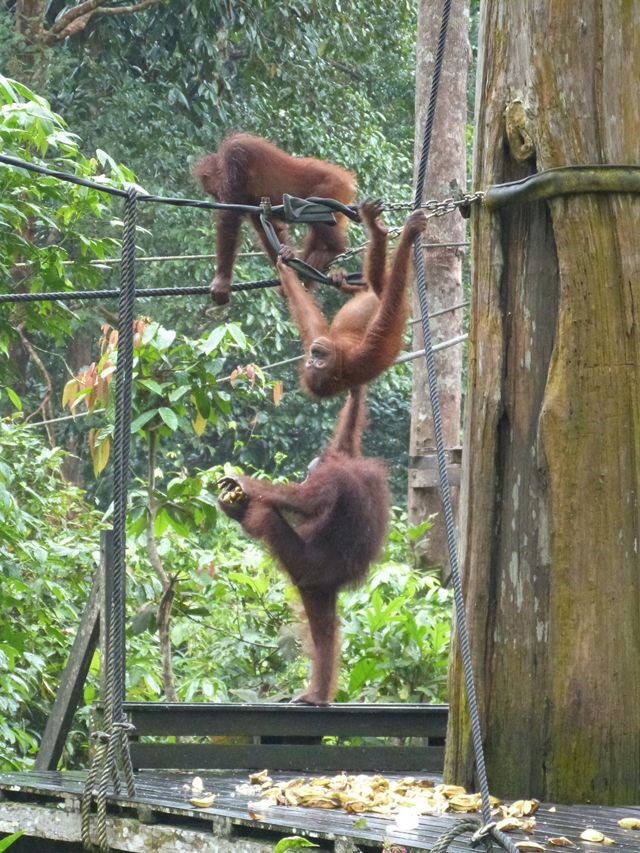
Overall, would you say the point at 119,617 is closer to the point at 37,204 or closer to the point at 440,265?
the point at 37,204

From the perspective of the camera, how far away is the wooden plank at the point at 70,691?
3486mm

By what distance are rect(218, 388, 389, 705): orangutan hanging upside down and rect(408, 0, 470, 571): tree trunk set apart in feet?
6.82

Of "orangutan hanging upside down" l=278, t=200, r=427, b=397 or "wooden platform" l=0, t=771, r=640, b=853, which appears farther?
"orangutan hanging upside down" l=278, t=200, r=427, b=397

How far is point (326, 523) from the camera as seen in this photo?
4.46 metres

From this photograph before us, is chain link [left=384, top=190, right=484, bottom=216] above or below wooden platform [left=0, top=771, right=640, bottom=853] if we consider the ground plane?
above

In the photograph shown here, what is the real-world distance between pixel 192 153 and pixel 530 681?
337 inches

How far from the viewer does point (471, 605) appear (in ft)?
8.59

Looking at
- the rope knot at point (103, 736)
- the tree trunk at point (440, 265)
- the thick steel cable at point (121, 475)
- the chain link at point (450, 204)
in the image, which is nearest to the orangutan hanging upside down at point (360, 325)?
the chain link at point (450, 204)

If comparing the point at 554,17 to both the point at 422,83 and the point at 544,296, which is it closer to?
the point at 544,296

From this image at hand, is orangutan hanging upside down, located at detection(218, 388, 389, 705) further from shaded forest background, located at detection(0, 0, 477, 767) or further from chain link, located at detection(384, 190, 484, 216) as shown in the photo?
chain link, located at detection(384, 190, 484, 216)

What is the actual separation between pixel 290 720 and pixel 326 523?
3.89 feet

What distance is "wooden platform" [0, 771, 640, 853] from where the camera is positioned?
2086 millimetres

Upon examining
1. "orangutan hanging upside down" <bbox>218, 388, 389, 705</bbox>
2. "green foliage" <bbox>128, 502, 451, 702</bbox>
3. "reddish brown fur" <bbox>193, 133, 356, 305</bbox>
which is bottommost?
"green foliage" <bbox>128, 502, 451, 702</bbox>

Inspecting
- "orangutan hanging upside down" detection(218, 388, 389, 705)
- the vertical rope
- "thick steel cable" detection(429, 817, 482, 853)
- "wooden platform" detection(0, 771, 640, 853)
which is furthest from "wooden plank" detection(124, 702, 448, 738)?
"thick steel cable" detection(429, 817, 482, 853)
